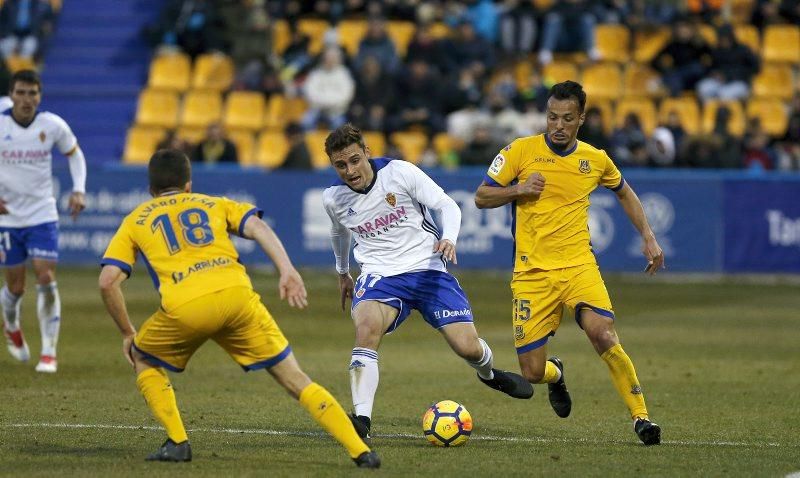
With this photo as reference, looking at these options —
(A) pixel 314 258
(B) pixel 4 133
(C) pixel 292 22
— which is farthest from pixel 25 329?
(C) pixel 292 22

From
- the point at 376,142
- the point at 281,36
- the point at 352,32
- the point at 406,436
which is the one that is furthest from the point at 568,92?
the point at 281,36

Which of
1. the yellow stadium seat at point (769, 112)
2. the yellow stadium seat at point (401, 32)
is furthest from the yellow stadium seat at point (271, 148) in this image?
the yellow stadium seat at point (769, 112)

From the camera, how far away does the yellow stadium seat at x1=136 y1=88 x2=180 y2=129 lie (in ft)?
94.0

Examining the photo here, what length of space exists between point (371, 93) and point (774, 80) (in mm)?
7570

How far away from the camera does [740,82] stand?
26500 millimetres

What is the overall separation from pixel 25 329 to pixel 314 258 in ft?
26.1

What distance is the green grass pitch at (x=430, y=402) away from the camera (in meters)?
8.34

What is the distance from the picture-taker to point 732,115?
86.3 ft

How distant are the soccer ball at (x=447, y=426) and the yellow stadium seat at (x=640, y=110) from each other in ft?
59.2

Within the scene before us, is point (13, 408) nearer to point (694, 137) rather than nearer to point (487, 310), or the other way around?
point (487, 310)

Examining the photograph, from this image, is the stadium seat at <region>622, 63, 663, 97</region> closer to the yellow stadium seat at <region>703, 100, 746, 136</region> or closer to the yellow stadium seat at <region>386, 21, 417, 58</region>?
the yellow stadium seat at <region>703, 100, 746, 136</region>

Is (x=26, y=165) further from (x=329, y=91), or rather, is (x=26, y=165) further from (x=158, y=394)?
(x=329, y=91)

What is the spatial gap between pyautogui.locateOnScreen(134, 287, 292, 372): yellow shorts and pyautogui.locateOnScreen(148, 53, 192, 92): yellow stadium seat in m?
21.6

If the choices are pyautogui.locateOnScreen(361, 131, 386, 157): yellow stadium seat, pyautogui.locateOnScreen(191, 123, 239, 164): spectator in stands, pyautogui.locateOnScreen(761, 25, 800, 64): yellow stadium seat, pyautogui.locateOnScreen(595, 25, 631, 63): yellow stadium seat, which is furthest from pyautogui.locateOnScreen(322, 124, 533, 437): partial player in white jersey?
pyautogui.locateOnScreen(761, 25, 800, 64): yellow stadium seat
